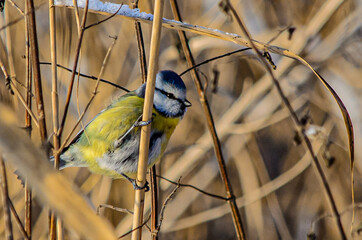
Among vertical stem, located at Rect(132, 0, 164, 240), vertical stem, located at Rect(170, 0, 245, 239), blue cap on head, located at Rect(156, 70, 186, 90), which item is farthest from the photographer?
blue cap on head, located at Rect(156, 70, 186, 90)

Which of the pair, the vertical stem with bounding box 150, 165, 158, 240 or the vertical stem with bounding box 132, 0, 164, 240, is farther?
the vertical stem with bounding box 150, 165, 158, 240

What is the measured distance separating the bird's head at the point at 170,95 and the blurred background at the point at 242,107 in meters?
0.57

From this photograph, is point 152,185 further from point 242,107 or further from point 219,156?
point 242,107

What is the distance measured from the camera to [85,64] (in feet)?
8.13

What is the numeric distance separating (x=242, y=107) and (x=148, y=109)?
1.20m

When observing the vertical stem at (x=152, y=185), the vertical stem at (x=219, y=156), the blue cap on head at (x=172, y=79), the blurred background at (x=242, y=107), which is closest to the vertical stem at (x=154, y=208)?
the vertical stem at (x=152, y=185)

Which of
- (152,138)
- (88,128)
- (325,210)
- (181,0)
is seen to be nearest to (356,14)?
(181,0)

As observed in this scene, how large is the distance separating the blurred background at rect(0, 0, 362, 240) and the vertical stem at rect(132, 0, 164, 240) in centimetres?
101

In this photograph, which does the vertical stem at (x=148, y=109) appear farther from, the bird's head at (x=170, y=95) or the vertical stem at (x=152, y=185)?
the bird's head at (x=170, y=95)

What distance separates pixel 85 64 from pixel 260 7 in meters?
1.16

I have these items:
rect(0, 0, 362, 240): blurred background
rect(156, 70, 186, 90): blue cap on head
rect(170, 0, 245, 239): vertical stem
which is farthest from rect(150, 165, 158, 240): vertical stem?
rect(0, 0, 362, 240): blurred background

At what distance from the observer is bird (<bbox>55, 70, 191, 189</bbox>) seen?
1.41 meters

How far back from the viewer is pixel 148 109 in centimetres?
105

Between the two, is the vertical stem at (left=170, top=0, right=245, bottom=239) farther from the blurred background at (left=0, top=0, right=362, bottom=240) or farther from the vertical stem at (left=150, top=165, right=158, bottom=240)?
the blurred background at (left=0, top=0, right=362, bottom=240)
